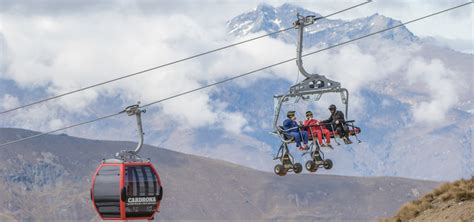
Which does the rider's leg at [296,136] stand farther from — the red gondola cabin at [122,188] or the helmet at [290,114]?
the red gondola cabin at [122,188]

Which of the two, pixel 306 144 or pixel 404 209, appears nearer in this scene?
pixel 306 144

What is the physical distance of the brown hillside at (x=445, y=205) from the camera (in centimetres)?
5657

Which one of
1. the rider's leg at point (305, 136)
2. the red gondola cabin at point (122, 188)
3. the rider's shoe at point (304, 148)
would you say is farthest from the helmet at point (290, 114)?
the red gondola cabin at point (122, 188)

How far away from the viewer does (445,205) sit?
6047 cm

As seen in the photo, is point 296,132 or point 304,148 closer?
point 304,148

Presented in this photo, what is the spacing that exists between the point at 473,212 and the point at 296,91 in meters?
11.1

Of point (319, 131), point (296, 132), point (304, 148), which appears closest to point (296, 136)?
point (296, 132)

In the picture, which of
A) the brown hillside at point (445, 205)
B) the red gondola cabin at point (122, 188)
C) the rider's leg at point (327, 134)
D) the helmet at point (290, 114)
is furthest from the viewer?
the red gondola cabin at point (122, 188)

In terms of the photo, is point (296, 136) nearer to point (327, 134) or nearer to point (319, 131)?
point (319, 131)

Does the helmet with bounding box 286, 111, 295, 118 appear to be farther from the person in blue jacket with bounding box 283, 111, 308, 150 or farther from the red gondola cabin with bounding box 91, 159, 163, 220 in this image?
the red gondola cabin with bounding box 91, 159, 163, 220

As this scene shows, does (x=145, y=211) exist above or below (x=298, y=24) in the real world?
below

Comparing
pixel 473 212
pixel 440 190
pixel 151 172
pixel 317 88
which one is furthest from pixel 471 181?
pixel 151 172

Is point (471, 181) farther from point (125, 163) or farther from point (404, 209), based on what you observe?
point (125, 163)

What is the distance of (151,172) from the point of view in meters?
72.1
